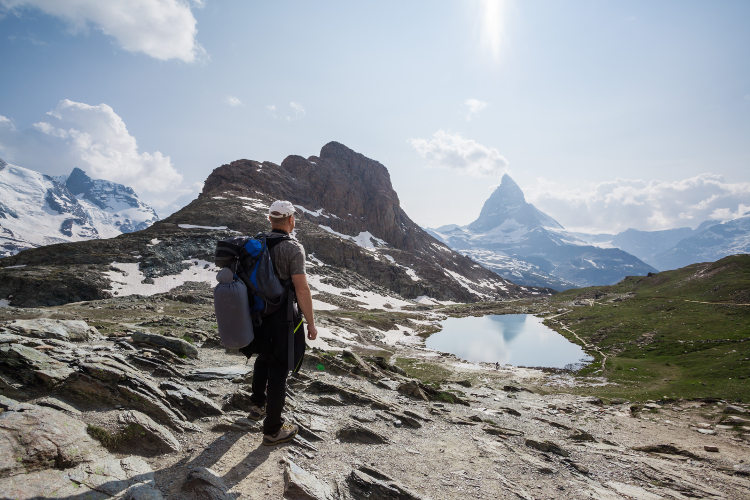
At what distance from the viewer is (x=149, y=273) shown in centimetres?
8550

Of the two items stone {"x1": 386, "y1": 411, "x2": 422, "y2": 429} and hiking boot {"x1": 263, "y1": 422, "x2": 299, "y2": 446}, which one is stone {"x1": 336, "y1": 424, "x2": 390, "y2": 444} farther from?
stone {"x1": 386, "y1": 411, "x2": 422, "y2": 429}

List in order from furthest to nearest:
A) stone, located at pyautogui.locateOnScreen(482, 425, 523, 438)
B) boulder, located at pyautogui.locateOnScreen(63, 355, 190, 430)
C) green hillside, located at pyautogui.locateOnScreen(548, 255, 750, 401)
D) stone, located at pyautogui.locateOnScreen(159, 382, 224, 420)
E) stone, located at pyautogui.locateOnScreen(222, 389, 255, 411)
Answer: green hillside, located at pyautogui.locateOnScreen(548, 255, 750, 401) → stone, located at pyautogui.locateOnScreen(482, 425, 523, 438) → stone, located at pyautogui.locateOnScreen(222, 389, 255, 411) → stone, located at pyautogui.locateOnScreen(159, 382, 224, 420) → boulder, located at pyautogui.locateOnScreen(63, 355, 190, 430)

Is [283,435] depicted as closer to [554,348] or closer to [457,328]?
[554,348]

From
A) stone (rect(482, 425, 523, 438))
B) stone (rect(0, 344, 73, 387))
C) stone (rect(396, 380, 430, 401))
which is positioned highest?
stone (rect(0, 344, 73, 387))

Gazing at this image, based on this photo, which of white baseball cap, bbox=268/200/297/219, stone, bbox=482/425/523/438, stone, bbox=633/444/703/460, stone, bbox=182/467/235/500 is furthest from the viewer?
stone, bbox=633/444/703/460

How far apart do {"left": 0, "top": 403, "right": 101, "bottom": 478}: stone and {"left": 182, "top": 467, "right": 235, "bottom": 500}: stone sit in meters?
1.66

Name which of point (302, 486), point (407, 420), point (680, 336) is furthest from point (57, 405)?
point (680, 336)

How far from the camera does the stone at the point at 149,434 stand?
253 inches

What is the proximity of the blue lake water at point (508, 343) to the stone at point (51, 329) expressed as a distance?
53.2 meters

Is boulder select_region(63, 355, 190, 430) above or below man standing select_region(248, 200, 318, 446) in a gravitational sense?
below

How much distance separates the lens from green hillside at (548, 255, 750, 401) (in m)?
33.9

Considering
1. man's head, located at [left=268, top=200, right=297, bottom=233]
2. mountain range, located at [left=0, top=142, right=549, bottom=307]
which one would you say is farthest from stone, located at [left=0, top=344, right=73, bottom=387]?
mountain range, located at [left=0, top=142, right=549, bottom=307]

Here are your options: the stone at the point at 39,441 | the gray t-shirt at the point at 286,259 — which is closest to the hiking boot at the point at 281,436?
the stone at the point at 39,441

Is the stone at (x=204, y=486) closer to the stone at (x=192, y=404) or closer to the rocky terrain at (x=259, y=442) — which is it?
the rocky terrain at (x=259, y=442)
